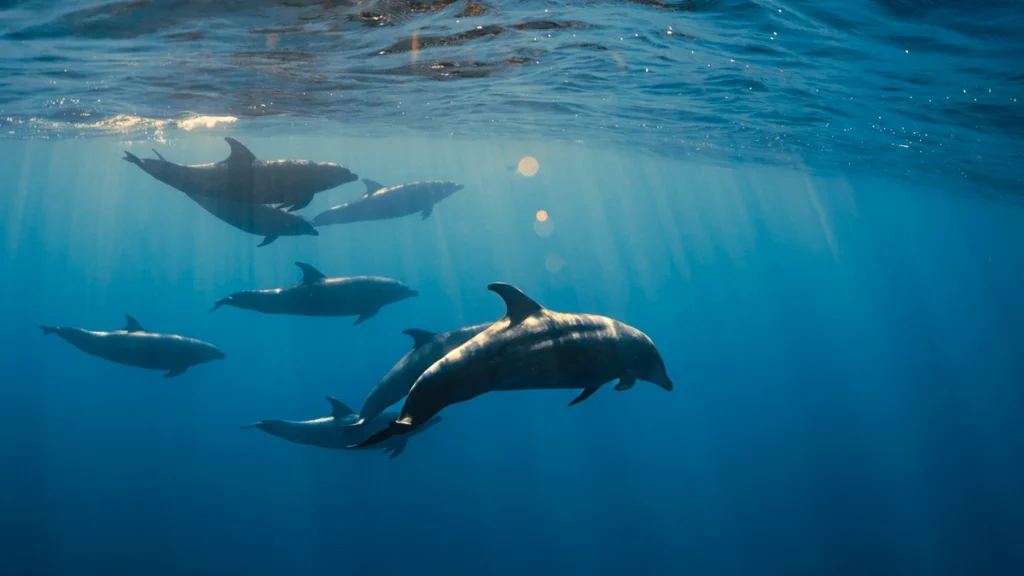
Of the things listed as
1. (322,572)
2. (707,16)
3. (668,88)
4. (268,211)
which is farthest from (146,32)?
(322,572)

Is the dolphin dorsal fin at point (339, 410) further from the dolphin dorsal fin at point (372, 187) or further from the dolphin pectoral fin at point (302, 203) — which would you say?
the dolphin dorsal fin at point (372, 187)

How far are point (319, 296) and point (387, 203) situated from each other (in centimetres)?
389

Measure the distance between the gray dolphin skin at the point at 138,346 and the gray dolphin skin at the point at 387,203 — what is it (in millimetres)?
3937

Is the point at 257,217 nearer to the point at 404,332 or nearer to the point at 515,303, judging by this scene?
the point at 404,332

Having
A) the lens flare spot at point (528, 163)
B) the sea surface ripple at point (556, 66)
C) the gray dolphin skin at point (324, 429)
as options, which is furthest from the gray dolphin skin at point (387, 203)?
the lens flare spot at point (528, 163)

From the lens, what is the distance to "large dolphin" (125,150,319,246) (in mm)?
8516

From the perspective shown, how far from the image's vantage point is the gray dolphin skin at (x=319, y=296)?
10.4m

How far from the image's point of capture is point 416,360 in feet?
26.7

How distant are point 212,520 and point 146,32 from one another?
73.2ft

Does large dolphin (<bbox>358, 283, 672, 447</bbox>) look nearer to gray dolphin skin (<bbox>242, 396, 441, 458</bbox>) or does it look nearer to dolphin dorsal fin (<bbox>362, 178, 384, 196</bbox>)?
gray dolphin skin (<bbox>242, 396, 441, 458</bbox>)

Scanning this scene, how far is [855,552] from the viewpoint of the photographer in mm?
25531

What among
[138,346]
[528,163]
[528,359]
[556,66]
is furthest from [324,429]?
[528,163]

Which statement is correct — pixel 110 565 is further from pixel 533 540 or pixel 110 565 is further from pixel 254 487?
pixel 533 540

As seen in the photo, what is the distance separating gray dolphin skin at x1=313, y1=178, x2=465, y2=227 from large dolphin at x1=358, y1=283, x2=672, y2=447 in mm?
9019
